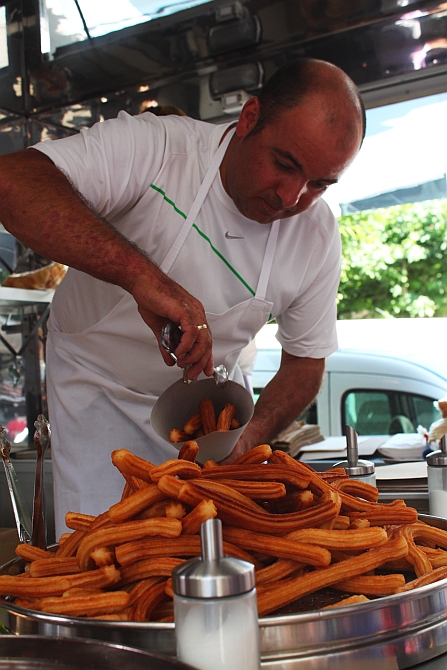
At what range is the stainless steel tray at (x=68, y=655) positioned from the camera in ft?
2.13

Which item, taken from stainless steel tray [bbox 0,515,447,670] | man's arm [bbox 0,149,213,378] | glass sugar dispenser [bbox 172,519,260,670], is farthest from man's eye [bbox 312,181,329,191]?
glass sugar dispenser [bbox 172,519,260,670]

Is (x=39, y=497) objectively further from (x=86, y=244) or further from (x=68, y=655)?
(x=68, y=655)

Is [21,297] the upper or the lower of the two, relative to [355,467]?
upper

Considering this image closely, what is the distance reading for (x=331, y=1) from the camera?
8.72 ft

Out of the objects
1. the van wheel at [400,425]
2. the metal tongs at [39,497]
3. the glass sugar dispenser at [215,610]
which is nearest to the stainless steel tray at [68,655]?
the glass sugar dispenser at [215,610]

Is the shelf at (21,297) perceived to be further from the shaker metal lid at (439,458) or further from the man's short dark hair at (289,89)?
the shaker metal lid at (439,458)

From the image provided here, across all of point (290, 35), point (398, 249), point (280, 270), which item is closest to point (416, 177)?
point (290, 35)

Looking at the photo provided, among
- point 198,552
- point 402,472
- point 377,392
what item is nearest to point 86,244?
point 198,552

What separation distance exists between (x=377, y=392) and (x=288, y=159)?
367 centimetres

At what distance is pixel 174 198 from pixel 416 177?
2.23 metres

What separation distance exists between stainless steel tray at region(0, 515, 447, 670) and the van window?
440cm

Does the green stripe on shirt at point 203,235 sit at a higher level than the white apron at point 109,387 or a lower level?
higher

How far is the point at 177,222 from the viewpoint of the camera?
1.88 metres

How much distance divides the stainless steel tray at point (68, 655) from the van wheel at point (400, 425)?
185 inches
